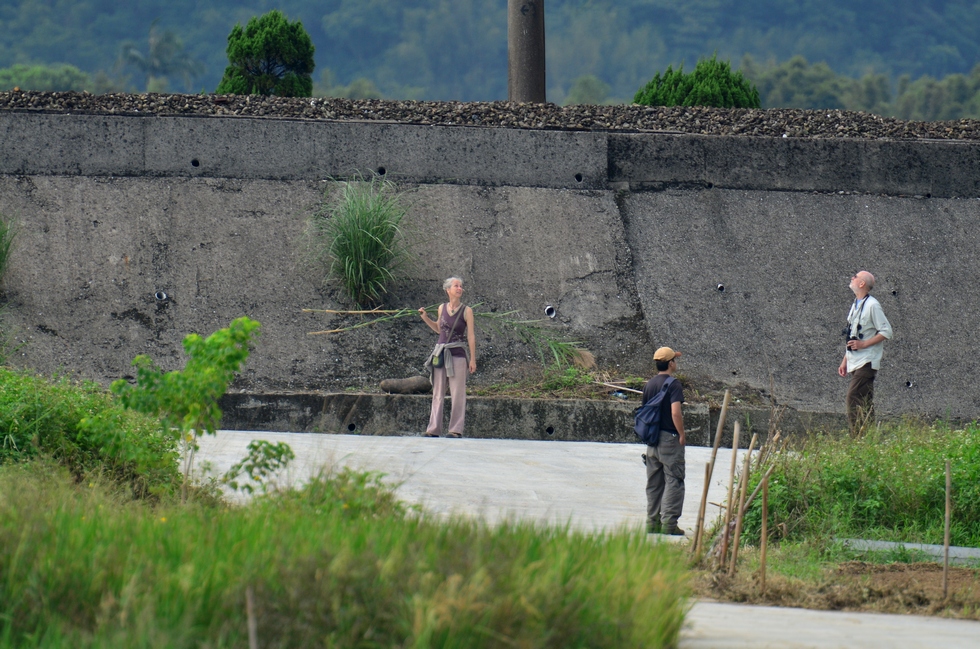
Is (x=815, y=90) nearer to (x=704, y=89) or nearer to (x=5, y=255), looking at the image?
(x=704, y=89)

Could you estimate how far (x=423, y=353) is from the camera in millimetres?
10883

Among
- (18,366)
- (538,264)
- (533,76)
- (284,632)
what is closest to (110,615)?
(284,632)

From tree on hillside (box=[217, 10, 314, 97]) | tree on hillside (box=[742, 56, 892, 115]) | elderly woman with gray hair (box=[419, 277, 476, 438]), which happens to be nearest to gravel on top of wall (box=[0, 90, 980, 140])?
tree on hillside (box=[217, 10, 314, 97])

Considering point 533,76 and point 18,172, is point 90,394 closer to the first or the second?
point 18,172

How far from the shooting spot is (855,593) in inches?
198

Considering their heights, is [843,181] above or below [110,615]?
above

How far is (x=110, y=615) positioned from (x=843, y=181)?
11.2 metres

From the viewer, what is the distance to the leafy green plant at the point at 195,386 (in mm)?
5633

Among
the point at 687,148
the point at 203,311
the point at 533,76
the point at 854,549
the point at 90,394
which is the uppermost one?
the point at 533,76

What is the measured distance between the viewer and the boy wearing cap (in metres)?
6.61

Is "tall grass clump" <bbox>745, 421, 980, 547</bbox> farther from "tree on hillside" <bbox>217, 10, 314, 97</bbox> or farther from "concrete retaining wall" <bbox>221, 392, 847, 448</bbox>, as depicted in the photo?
"tree on hillside" <bbox>217, 10, 314, 97</bbox>

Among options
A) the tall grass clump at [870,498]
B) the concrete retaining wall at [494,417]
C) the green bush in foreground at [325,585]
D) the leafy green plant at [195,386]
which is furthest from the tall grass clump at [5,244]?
the tall grass clump at [870,498]

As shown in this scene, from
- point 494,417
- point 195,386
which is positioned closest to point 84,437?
point 195,386

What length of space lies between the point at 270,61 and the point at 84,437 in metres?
11.7
